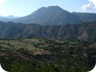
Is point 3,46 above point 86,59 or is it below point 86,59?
above

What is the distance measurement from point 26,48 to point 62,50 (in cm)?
2096

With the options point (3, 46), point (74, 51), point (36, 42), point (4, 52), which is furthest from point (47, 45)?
point (4, 52)

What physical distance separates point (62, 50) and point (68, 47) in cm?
401

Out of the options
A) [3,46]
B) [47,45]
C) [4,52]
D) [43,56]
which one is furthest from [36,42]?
[4,52]

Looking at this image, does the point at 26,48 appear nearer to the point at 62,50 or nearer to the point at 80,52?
the point at 62,50

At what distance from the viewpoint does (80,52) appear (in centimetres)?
14825

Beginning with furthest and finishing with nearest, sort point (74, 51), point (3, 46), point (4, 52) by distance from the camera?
point (74, 51) < point (3, 46) < point (4, 52)

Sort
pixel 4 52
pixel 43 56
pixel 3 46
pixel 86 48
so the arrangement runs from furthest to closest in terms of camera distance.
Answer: pixel 86 48
pixel 43 56
pixel 3 46
pixel 4 52

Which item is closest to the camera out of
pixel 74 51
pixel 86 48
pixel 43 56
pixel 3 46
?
pixel 3 46

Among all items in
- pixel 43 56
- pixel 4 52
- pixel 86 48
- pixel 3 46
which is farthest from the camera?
pixel 86 48

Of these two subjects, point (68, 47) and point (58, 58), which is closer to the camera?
point (58, 58)

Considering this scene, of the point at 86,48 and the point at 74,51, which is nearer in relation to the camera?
the point at 74,51

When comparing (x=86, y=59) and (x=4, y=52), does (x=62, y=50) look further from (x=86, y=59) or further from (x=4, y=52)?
(x=4, y=52)

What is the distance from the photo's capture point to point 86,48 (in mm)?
155375
